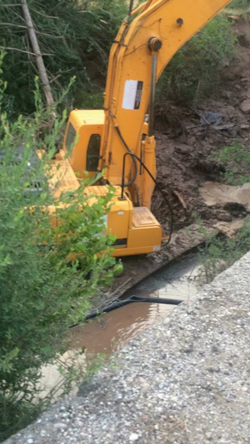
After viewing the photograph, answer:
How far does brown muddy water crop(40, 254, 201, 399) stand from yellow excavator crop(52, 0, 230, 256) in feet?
2.35

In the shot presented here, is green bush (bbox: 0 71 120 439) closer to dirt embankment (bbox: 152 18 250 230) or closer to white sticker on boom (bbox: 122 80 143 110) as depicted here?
white sticker on boom (bbox: 122 80 143 110)

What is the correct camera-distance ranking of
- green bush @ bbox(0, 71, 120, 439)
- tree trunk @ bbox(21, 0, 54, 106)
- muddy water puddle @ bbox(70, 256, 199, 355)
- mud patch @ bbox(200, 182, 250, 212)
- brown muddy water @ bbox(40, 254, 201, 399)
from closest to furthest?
green bush @ bbox(0, 71, 120, 439)
brown muddy water @ bbox(40, 254, 201, 399)
muddy water puddle @ bbox(70, 256, 199, 355)
mud patch @ bbox(200, 182, 250, 212)
tree trunk @ bbox(21, 0, 54, 106)

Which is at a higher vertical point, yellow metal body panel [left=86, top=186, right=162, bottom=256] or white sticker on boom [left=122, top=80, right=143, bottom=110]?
white sticker on boom [left=122, top=80, right=143, bottom=110]

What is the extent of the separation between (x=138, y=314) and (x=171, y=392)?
144 inches

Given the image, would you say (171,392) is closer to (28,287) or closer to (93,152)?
(28,287)

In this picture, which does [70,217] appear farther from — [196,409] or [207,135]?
[207,135]

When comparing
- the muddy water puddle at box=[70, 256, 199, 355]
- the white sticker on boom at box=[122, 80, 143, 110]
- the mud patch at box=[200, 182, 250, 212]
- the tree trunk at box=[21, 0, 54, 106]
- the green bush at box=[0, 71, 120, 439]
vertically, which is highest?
the tree trunk at box=[21, 0, 54, 106]

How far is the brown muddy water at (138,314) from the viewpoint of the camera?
644 centimetres

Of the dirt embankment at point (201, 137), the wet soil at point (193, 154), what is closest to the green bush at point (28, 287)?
the wet soil at point (193, 154)

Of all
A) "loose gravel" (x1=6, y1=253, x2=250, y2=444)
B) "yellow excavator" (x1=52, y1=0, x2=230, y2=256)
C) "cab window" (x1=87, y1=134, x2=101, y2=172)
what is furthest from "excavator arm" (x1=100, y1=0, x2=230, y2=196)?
"loose gravel" (x1=6, y1=253, x2=250, y2=444)

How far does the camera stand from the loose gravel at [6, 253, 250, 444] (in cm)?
324

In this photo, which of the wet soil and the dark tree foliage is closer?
the wet soil

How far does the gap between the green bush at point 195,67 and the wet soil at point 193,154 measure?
15.4 inches

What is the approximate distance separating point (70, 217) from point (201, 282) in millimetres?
4081
